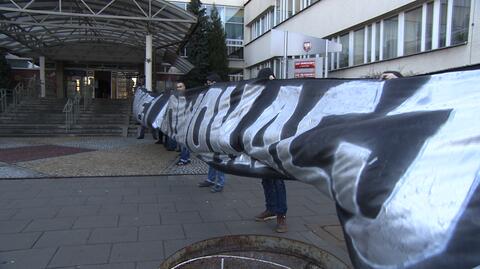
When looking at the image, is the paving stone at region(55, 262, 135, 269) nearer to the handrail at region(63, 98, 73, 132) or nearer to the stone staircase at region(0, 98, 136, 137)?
the stone staircase at region(0, 98, 136, 137)

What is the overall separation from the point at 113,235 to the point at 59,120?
589 inches

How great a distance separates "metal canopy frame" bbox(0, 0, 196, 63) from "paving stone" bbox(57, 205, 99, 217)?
10758 mm

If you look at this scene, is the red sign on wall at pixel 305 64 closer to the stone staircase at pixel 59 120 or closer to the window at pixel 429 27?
the window at pixel 429 27

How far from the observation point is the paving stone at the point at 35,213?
594 cm

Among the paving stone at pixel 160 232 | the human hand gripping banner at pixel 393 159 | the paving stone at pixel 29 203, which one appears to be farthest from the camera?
the paving stone at pixel 29 203

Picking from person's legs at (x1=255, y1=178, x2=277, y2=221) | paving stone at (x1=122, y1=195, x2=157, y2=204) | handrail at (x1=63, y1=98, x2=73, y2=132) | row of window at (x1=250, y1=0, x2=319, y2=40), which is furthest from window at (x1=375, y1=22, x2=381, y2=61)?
person's legs at (x1=255, y1=178, x2=277, y2=221)

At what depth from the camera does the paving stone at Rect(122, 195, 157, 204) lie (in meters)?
6.89

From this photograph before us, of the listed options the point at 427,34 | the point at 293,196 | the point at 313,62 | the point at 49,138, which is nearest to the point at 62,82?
the point at 49,138

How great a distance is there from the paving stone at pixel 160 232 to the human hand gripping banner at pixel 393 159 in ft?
8.75

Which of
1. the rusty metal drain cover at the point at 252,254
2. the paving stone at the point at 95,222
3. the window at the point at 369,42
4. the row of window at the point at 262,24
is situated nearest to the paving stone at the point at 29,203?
the paving stone at the point at 95,222

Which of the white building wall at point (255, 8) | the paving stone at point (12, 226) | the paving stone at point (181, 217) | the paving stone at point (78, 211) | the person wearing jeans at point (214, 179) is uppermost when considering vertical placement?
the white building wall at point (255, 8)

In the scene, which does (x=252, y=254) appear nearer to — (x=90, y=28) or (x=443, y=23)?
(x=443, y=23)

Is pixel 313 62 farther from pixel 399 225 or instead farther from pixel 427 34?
pixel 399 225

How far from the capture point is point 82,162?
34.2 feet
